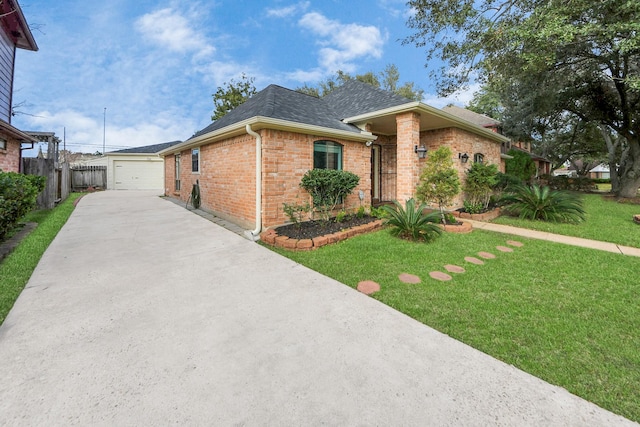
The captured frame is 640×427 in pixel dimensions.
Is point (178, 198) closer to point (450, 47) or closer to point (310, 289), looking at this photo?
point (310, 289)

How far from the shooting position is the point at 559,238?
5.84 metres

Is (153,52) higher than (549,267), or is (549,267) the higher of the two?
(153,52)

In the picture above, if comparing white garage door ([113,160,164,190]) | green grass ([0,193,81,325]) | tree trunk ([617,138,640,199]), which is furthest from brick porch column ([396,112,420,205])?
white garage door ([113,160,164,190])

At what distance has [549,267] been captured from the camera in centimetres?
417

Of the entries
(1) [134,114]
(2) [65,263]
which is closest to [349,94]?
(2) [65,263]

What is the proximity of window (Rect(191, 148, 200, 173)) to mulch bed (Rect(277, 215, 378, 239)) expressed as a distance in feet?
19.1

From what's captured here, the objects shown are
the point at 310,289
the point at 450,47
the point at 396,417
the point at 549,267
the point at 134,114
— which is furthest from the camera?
the point at 134,114

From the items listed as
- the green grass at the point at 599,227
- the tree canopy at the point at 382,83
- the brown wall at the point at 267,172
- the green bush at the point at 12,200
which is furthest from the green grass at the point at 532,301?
the tree canopy at the point at 382,83

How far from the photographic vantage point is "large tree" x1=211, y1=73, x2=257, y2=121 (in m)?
24.4

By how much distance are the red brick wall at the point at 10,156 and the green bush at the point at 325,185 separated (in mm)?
9905

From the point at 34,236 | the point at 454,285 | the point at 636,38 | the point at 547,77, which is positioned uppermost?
the point at 547,77

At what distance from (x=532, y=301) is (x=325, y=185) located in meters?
4.20

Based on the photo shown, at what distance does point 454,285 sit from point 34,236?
8.06m

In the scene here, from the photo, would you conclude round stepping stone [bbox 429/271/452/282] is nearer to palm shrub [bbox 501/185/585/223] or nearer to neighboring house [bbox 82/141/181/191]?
palm shrub [bbox 501/185/585/223]
